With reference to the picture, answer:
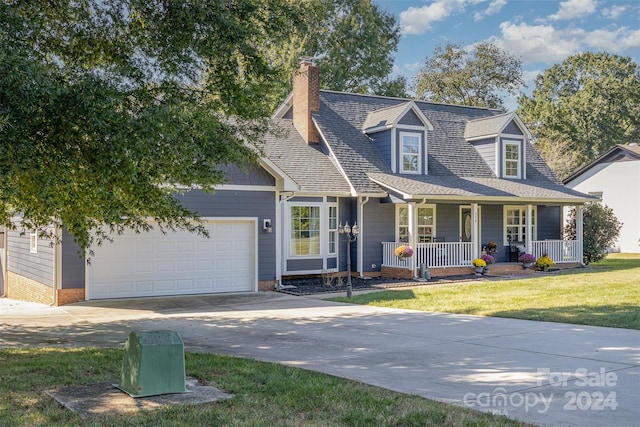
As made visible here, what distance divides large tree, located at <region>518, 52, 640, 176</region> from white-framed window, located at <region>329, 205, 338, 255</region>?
37294 millimetres

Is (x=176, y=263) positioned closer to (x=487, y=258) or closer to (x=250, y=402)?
(x=487, y=258)

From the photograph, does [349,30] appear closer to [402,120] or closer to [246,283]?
[402,120]

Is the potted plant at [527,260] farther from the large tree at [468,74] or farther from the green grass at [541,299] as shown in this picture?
the large tree at [468,74]

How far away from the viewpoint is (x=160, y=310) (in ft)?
47.3

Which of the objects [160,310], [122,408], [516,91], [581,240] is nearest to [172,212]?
[122,408]

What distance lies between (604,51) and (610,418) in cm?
6095

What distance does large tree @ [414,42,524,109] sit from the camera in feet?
151

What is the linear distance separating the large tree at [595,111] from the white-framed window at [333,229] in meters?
37.3

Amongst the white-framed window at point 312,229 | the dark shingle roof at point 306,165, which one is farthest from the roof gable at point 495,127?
the white-framed window at point 312,229

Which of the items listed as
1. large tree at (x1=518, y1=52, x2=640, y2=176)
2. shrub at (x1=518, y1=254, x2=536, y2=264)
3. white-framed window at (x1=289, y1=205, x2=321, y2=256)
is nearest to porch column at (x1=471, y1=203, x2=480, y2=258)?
shrub at (x1=518, y1=254, x2=536, y2=264)

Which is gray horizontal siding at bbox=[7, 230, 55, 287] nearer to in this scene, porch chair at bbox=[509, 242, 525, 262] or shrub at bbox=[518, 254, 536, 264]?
shrub at bbox=[518, 254, 536, 264]

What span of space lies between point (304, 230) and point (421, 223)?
4.67 meters

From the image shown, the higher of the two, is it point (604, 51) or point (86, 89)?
point (604, 51)

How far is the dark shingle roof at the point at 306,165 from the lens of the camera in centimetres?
1978
